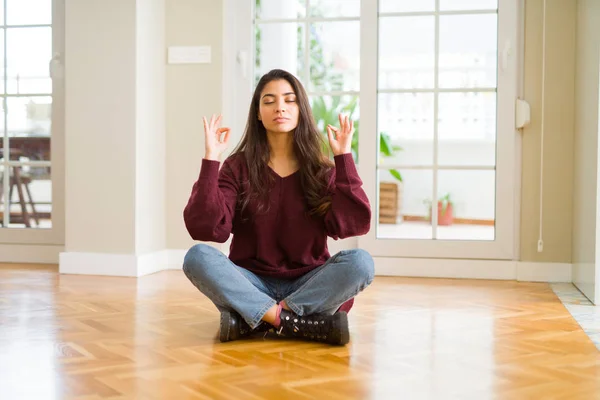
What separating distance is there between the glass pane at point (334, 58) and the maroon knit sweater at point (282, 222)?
2142 mm

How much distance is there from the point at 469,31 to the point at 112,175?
224cm

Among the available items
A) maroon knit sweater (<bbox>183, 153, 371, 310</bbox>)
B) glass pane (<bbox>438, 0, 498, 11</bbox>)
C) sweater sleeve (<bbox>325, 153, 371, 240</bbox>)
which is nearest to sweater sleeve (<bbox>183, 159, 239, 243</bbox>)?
maroon knit sweater (<bbox>183, 153, 371, 310</bbox>)

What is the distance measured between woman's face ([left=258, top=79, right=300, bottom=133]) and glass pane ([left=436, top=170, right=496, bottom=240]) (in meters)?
2.03

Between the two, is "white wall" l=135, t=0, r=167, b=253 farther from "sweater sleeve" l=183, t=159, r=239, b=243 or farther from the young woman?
"sweater sleeve" l=183, t=159, r=239, b=243

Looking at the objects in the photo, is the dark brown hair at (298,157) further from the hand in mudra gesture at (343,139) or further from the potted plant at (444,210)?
the potted plant at (444,210)

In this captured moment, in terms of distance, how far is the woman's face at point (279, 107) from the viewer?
110 inches

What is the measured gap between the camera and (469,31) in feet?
15.1

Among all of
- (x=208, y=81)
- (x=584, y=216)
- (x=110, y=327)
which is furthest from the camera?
(x=208, y=81)

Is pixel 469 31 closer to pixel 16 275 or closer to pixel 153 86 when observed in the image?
pixel 153 86

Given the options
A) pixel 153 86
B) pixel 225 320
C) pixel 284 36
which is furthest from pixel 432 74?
pixel 225 320

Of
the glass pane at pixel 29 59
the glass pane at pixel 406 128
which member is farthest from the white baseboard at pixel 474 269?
the glass pane at pixel 29 59

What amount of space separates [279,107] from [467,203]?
7.04 feet

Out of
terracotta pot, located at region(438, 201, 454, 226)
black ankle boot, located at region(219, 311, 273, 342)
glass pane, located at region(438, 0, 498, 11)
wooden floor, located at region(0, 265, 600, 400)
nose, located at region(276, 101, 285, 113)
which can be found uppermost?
glass pane, located at region(438, 0, 498, 11)

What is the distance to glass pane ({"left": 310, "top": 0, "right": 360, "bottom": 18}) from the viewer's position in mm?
4805
